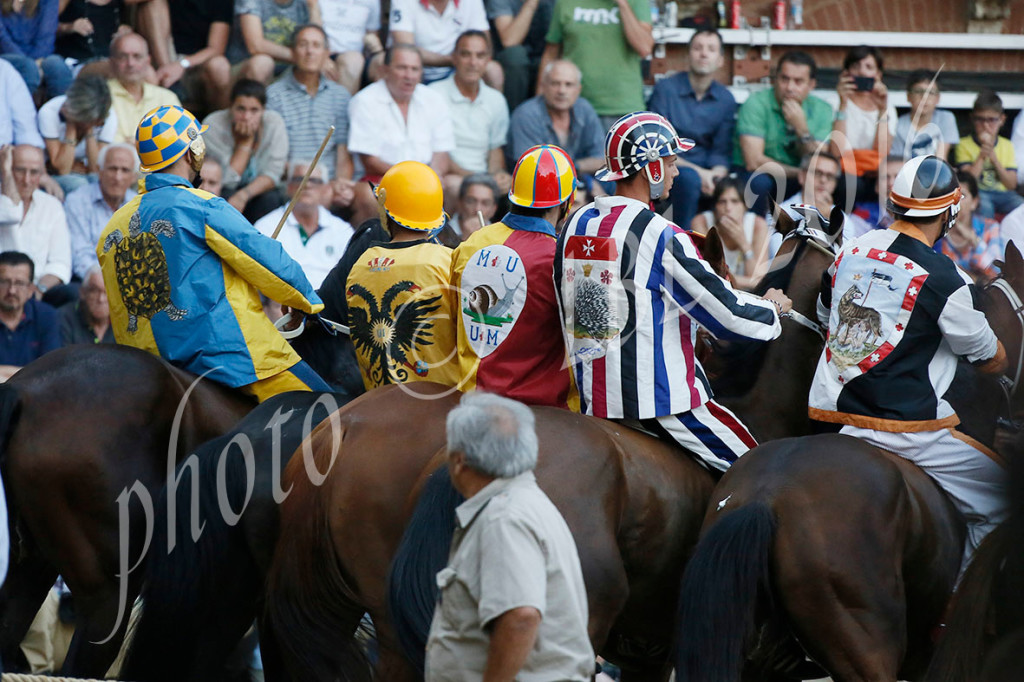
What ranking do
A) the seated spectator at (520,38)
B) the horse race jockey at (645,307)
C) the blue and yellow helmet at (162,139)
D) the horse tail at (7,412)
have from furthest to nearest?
the seated spectator at (520,38)
the blue and yellow helmet at (162,139)
the horse tail at (7,412)
the horse race jockey at (645,307)

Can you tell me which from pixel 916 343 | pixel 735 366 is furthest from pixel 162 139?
pixel 916 343

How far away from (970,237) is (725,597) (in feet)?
21.8

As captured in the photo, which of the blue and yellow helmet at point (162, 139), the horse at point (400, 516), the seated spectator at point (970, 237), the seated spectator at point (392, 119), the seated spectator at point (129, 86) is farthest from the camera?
the seated spectator at point (392, 119)

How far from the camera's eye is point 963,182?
1038 cm

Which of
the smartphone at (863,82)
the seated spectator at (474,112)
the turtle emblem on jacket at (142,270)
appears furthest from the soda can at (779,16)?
the turtle emblem on jacket at (142,270)

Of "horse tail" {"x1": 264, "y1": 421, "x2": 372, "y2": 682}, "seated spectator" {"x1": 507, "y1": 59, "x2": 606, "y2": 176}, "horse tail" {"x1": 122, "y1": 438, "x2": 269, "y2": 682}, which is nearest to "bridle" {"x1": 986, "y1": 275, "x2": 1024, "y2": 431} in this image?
"horse tail" {"x1": 264, "y1": 421, "x2": 372, "y2": 682}

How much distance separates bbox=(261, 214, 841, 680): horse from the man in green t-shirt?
6412 mm

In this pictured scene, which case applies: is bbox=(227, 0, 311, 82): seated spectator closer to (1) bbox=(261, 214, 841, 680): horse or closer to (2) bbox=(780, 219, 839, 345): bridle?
(2) bbox=(780, 219, 839, 345): bridle

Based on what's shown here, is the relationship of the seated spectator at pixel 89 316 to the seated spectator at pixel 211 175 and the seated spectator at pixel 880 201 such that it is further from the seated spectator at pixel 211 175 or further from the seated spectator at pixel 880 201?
the seated spectator at pixel 880 201

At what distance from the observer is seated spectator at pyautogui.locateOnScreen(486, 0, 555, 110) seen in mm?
11711

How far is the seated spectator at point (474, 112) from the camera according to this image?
35.9 ft

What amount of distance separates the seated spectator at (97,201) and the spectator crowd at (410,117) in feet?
0.05

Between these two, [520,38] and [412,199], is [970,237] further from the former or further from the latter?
[412,199]

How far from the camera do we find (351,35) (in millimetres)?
11328
